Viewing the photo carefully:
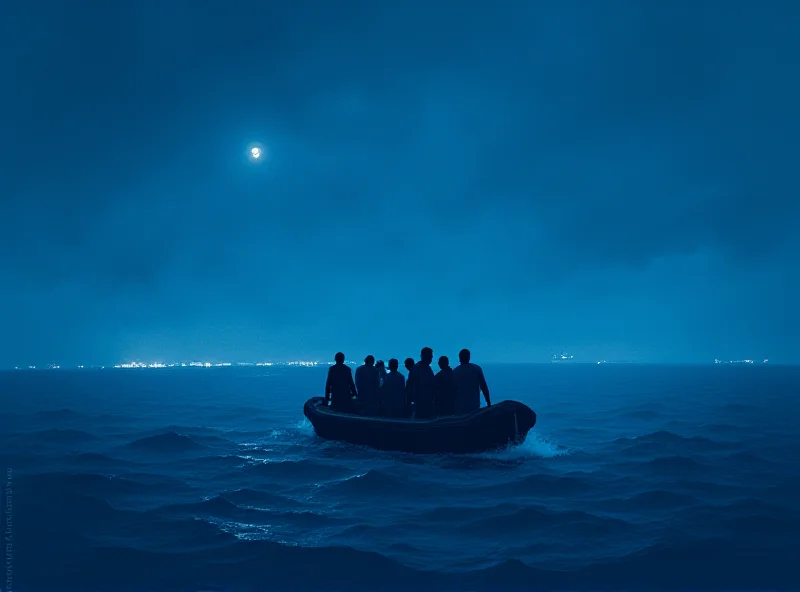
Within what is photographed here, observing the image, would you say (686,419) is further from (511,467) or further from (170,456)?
(170,456)

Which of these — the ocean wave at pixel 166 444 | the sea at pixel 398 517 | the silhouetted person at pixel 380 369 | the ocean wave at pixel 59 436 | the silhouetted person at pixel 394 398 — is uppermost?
the silhouetted person at pixel 380 369

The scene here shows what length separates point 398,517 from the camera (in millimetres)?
9977

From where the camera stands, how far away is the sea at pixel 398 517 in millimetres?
7242

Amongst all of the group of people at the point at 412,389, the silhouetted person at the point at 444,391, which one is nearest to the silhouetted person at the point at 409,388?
the group of people at the point at 412,389

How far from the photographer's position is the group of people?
15.4m

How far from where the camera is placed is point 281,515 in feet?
33.0

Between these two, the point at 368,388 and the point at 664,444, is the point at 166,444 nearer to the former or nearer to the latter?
the point at 368,388

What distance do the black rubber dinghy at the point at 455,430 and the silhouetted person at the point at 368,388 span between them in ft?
3.50

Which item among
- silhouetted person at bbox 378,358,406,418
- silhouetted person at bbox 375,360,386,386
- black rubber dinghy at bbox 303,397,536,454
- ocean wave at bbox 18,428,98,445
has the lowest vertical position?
ocean wave at bbox 18,428,98,445

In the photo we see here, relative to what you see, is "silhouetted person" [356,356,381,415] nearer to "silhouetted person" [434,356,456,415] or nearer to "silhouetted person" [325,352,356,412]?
"silhouetted person" [325,352,356,412]

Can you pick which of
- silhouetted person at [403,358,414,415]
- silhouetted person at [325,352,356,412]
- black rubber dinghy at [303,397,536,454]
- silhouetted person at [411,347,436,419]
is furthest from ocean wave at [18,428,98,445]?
Answer: silhouetted person at [411,347,436,419]

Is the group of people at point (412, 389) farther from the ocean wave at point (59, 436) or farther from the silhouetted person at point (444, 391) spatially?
the ocean wave at point (59, 436)

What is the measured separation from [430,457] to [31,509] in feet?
33.2

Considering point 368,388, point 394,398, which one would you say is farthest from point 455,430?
point 368,388
